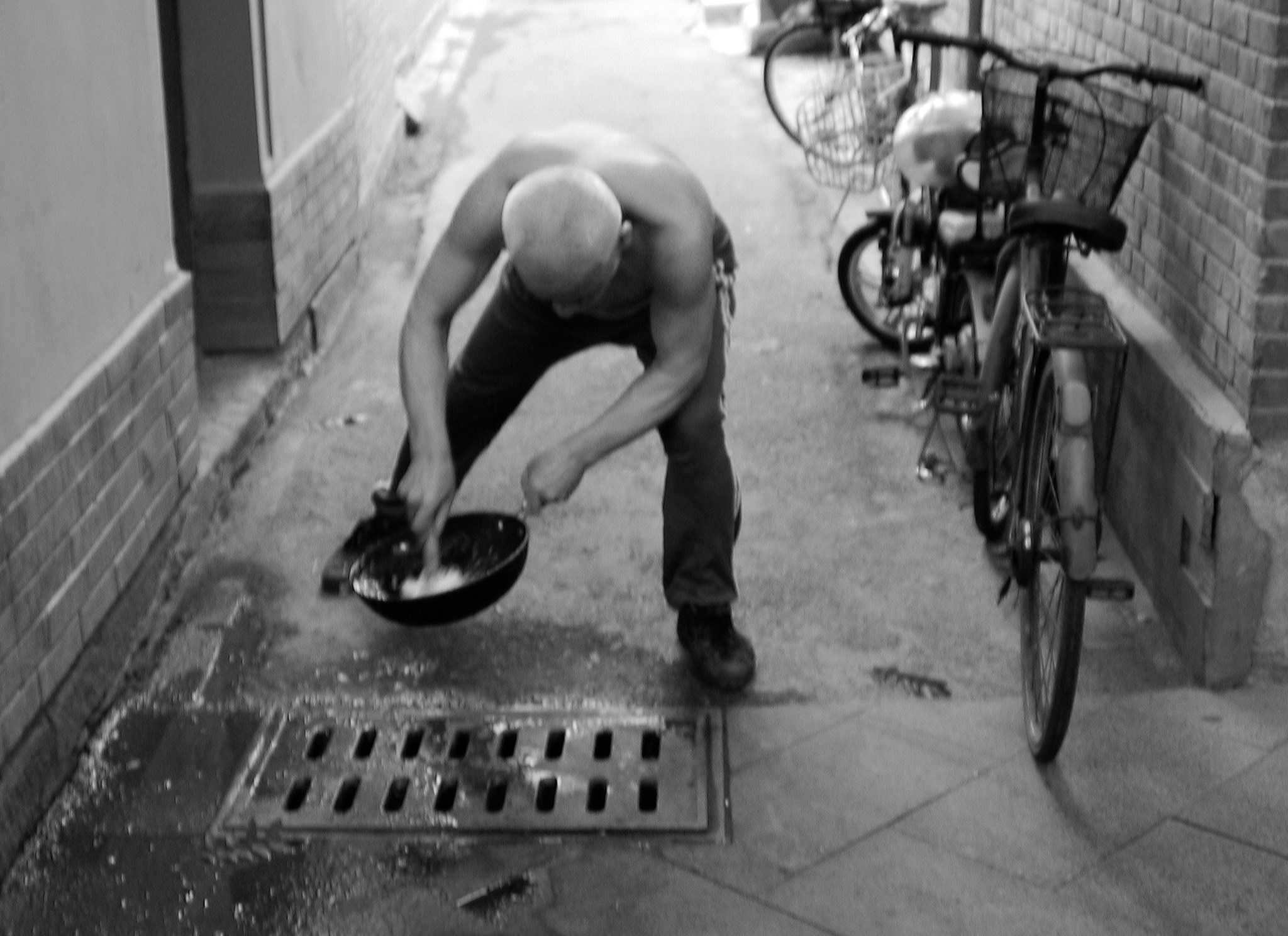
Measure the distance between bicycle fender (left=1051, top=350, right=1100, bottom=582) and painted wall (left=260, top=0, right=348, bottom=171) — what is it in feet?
12.2

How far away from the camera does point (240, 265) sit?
6.73 metres

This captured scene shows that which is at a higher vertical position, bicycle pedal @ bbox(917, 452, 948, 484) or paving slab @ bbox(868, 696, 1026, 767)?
paving slab @ bbox(868, 696, 1026, 767)

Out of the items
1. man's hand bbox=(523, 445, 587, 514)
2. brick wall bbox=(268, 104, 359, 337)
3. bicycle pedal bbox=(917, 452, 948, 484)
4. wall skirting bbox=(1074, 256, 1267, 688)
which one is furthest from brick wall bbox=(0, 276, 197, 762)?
wall skirting bbox=(1074, 256, 1267, 688)

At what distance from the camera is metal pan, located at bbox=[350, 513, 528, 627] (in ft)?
13.8

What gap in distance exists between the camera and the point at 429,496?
4.34m

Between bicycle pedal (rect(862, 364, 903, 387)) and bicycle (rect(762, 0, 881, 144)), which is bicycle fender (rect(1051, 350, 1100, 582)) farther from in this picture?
bicycle (rect(762, 0, 881, 144))

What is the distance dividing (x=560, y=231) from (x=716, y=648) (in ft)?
4.62

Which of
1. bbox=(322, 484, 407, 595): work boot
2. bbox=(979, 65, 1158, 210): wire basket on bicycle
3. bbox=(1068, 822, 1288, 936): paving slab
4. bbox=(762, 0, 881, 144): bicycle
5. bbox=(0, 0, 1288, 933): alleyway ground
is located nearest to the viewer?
bbox=(1068, 822, 1288, 936): paving slab

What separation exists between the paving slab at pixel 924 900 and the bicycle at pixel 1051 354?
49cm

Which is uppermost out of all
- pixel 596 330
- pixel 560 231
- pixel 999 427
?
pixel 560 231

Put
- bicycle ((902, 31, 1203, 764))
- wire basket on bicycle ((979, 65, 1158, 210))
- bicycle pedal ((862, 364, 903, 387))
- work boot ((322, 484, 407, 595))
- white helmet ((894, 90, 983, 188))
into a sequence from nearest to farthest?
1. bicycle ((902, 31, 1203, 764))
2. work boot ((322, 484, 407, 595))
3. wire basket on bicycle ((979, 65, 1158, 210))
4. white helmet ((894, 90, 983, 188))
5. bicycle pedal ((862, 364, 903, 387))

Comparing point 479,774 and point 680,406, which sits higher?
point 680,406

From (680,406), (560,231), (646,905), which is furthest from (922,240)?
(646,905)

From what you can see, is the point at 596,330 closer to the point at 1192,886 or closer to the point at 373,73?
the point at 1192,886
